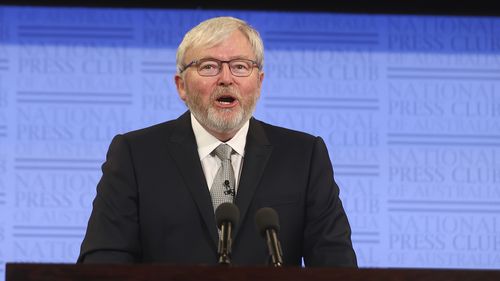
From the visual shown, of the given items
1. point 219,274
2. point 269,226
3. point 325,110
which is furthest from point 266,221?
point 325,110

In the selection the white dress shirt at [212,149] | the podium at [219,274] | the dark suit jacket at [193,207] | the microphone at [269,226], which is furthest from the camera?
the white dress shirt at [212,149]

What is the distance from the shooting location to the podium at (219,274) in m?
2.12

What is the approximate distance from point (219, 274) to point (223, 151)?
3.31 feet

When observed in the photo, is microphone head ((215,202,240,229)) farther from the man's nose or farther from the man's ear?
the man's ear

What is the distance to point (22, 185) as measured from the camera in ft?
15.5

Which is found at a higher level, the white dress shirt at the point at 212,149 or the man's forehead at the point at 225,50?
the man's forehead at the point at 225,50

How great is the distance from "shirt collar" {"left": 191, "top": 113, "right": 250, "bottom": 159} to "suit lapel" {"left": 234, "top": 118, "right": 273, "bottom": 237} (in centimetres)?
2

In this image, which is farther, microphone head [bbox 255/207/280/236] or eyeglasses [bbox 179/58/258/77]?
eyeglasses [bbox 179/58/258/77]

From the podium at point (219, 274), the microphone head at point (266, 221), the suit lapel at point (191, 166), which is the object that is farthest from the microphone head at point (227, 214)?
the suit lapel at point (191, 166)

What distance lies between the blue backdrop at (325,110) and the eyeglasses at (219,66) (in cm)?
176

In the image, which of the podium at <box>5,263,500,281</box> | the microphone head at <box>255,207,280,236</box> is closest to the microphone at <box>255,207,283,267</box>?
the microphone head at <box>255,207,280,236</box>

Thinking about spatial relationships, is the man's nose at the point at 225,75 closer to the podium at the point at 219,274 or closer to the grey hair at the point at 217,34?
the grey hair at the point at 217,34

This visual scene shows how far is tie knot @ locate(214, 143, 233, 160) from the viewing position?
3.11 metres

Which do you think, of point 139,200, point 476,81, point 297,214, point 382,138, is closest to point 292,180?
point 297,214
